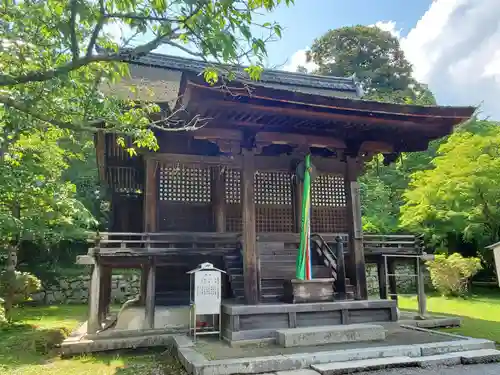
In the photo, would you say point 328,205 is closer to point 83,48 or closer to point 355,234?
point 355,234

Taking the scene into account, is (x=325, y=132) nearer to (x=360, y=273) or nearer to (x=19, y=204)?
(x=360, y=273)

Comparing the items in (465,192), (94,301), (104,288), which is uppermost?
(465,192)

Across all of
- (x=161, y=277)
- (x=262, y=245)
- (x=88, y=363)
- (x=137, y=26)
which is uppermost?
(x=137, y=26)

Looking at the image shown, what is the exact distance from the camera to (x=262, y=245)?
8273 mm

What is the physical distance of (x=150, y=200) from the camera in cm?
845

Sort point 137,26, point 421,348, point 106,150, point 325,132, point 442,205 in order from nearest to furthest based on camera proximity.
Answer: point 137,26 → point 421,348 → point 325,132 → point 106,150 → point 442,205

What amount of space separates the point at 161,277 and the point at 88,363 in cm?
296

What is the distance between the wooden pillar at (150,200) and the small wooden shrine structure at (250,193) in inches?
0.9

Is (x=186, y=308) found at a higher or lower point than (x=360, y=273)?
lower

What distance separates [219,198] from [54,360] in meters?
4.46

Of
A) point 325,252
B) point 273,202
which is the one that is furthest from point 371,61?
point 325,252

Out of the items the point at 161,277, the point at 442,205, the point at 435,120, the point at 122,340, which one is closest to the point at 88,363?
the point at 122,340

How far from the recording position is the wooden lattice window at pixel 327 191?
9.62m

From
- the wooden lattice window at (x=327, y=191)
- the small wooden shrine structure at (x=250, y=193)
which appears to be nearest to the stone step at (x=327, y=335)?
the small wooden shrine structure at (x=250, y=193)
